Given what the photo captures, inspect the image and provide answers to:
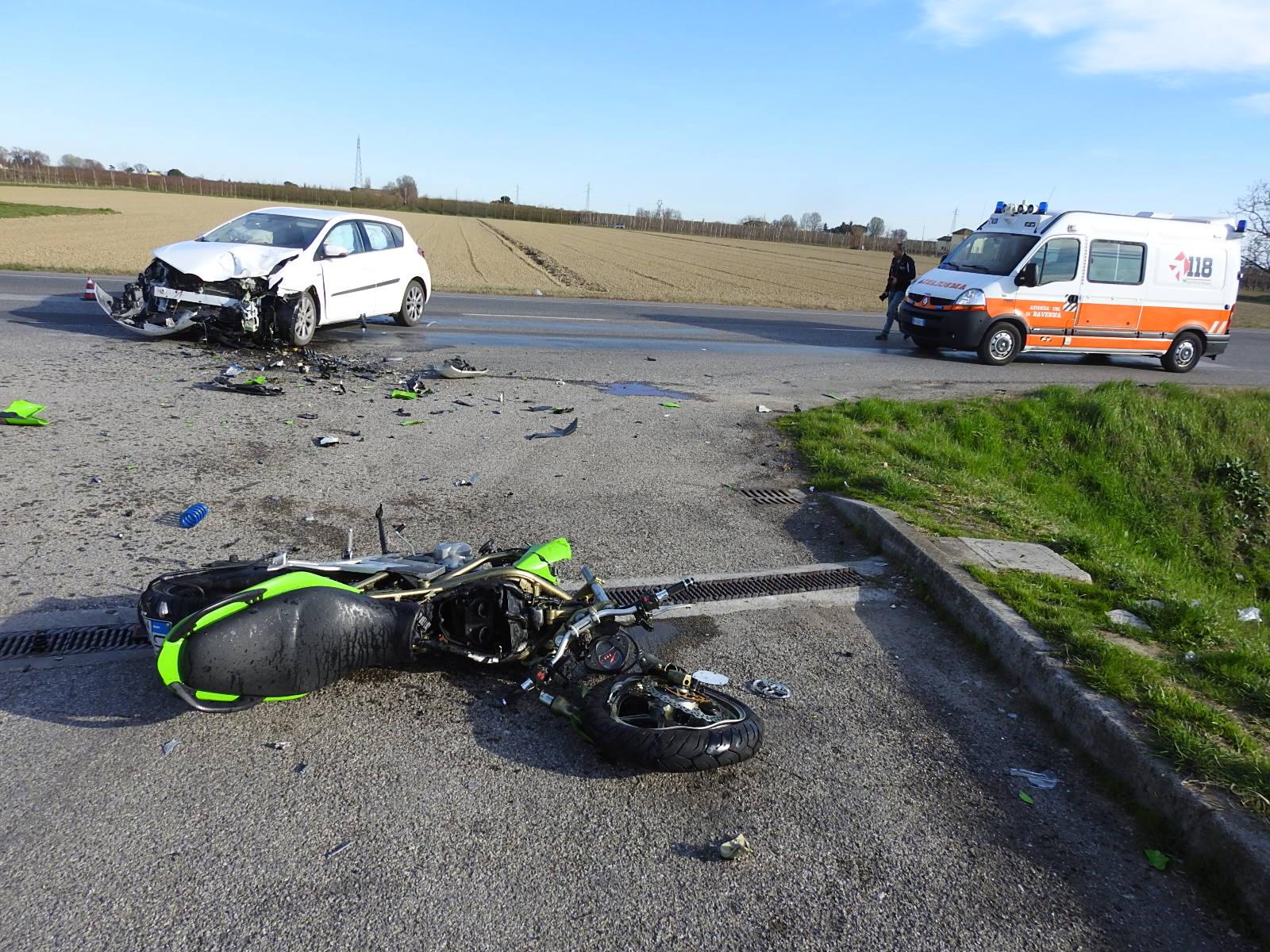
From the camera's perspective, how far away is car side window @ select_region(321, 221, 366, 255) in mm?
11797

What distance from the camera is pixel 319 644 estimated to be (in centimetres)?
337

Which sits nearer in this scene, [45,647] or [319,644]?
[319,644]

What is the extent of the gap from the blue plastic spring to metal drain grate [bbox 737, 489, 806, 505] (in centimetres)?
375

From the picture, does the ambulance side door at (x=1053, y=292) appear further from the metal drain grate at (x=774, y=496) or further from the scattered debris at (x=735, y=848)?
the scattered debris at (x=735, y=848)

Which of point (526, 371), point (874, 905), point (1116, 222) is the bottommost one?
point (874, 905)

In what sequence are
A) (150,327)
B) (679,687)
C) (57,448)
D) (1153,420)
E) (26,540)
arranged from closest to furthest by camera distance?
(679,687) → (26,540) → (57,448) → (150,327) → (1153,420)

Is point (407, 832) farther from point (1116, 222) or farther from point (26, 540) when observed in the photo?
point (1116, 222)

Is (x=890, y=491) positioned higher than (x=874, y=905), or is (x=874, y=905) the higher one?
(x=890, y=491)

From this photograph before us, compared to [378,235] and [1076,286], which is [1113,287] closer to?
[1076,286]

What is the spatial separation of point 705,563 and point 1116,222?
1264 cm

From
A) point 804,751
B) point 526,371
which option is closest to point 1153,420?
point 526,371

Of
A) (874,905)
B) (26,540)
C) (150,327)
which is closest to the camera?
(874,905)

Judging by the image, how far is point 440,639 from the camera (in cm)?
378

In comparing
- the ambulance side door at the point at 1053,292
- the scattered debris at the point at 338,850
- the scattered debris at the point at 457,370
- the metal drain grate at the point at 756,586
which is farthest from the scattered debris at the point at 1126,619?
the ambulance side door at the point at 1053,292
